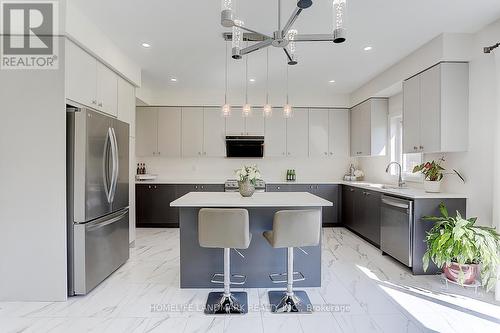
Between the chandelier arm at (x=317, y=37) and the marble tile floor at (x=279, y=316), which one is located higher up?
the chandelier arm at (x=317, y=37)

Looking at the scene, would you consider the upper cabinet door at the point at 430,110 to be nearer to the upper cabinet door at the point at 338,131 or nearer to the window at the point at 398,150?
the window at the point at 398,150

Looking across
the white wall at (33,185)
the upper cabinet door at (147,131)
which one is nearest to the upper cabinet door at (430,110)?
the white wall at (33,185)

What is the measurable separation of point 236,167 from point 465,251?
13.5 ft

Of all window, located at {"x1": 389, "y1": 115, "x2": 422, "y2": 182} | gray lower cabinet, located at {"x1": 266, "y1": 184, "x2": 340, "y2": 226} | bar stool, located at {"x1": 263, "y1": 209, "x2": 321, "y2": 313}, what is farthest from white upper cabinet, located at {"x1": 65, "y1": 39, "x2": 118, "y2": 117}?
window, located at {"x1": 389, "y1": 115, "x2": 422, "y2": 182}

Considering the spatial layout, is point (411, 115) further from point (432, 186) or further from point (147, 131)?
point (147, 131)

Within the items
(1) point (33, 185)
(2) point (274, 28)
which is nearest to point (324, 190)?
(2) point (274, 28)

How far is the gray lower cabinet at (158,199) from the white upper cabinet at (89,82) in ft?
6.67

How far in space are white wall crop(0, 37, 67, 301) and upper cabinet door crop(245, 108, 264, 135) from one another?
140 inches

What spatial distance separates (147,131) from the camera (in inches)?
Result: 219

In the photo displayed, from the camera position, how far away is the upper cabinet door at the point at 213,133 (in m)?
5.59

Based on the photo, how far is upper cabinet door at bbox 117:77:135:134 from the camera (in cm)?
369

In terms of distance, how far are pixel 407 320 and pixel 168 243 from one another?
11.0 ft

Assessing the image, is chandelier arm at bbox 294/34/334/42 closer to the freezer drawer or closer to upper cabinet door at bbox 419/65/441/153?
upper cabinet door at bbox 419/65/441/153

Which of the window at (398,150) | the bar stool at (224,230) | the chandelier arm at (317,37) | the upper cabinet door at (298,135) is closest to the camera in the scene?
the chandelier arm at (317,37)
